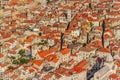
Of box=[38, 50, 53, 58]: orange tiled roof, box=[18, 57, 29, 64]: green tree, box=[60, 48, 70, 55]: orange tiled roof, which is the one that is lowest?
box=[18, 57, 29, 64]: green tree

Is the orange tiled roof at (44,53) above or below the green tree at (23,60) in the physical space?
above

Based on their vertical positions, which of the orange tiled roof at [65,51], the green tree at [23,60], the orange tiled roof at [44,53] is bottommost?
the green tree at [23,60]

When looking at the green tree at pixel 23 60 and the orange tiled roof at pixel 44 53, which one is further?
the orange tiled roof at pixel 44 53

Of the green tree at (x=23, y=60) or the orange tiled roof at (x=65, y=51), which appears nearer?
the green tree at (x=23, y=60)

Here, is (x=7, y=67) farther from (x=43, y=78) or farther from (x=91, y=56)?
(x=91, y=56)

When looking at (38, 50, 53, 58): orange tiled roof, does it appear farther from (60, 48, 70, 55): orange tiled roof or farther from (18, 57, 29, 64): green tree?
(18, 57, 29, 64): green tree

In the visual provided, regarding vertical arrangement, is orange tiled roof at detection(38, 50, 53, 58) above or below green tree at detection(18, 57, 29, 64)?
above

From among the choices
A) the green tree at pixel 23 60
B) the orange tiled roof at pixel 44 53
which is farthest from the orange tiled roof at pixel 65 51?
the green tree at pixel 23 60

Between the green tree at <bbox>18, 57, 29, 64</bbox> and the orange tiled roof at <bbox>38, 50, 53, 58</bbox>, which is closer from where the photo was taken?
the green tree at <bbox>18, 57, 29, 64</bbox>

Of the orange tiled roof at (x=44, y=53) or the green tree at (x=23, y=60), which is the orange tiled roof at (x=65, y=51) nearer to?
the orange tiled roof at (x=44, y=53)

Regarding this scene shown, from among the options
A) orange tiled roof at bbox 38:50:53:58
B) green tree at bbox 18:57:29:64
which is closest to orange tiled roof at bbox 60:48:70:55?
orange tiled roof at bbox 38:50:53:58

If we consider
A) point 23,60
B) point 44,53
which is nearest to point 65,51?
point 44,53

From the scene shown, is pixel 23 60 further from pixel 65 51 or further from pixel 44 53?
pixel 65 51
